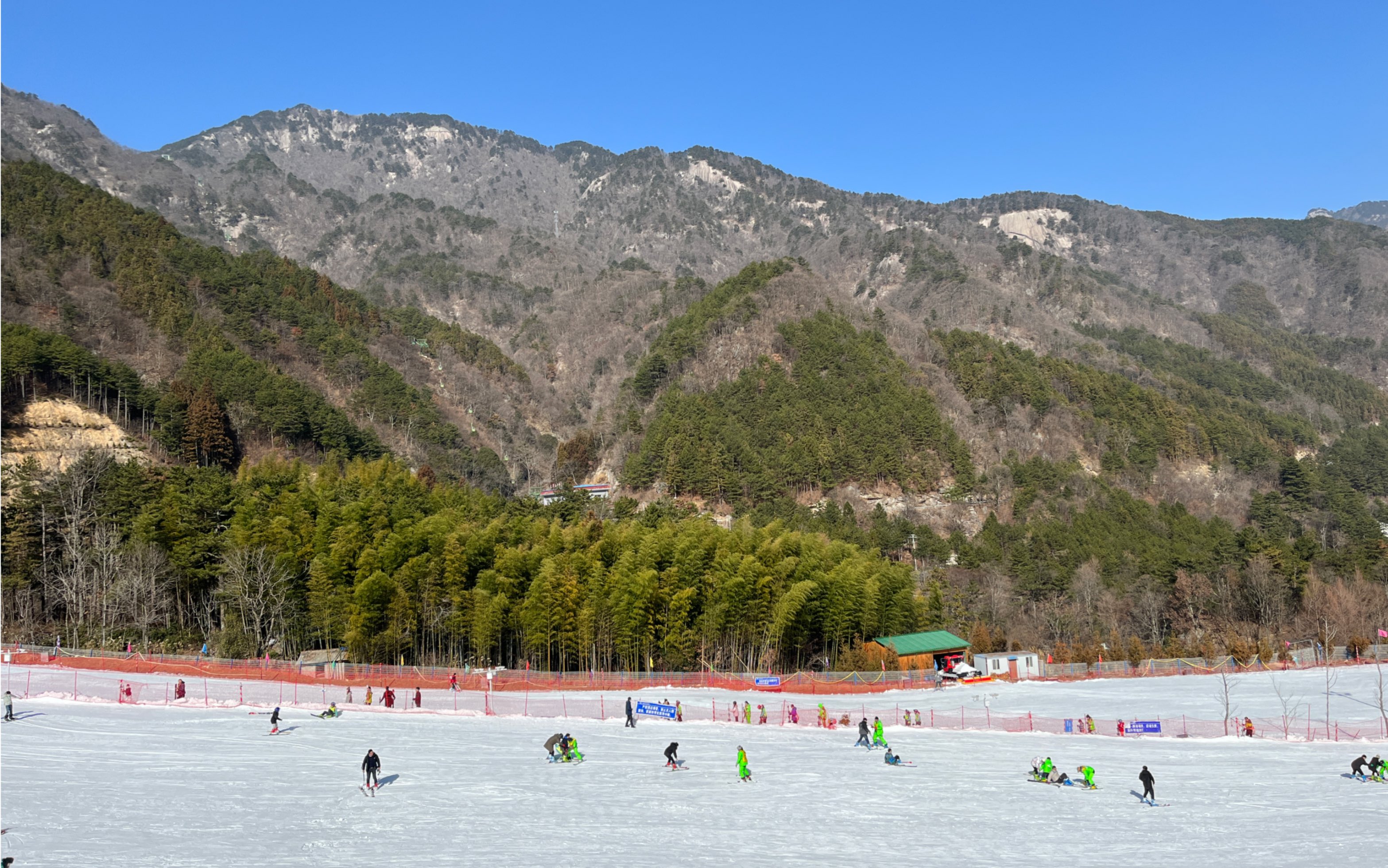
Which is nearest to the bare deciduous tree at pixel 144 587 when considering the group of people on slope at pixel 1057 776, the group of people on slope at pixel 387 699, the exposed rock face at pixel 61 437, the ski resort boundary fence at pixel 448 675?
the ski resort boundary fence at pixel 448 675

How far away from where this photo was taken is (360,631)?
56031mm

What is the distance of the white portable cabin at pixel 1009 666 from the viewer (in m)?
60.1

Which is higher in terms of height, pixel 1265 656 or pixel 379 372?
pixel 379 372

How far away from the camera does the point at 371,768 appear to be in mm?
25141

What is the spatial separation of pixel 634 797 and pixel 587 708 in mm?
16112

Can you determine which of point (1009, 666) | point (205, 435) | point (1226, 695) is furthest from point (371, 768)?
point (205, 435)

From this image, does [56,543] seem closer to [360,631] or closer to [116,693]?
[360,631]

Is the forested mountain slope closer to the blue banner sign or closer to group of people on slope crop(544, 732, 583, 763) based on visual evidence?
the blue banner sign

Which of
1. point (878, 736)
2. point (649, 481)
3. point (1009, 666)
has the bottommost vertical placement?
point (1009, 666)

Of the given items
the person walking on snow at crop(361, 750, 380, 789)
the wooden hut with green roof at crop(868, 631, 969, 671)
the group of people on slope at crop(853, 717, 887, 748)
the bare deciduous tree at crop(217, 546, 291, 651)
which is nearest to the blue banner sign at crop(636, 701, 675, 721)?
the group of people on slope at crop(853, 717, 887, 748)

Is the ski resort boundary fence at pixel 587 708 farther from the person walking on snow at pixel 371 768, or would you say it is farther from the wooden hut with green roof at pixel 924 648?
the wooden hut with green roof at pixel 924 648

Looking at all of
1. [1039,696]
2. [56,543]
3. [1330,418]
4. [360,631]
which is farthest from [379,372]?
[1330,418]

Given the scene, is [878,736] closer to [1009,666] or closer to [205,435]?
[1009,666]

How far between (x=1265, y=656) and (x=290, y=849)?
5763cm
